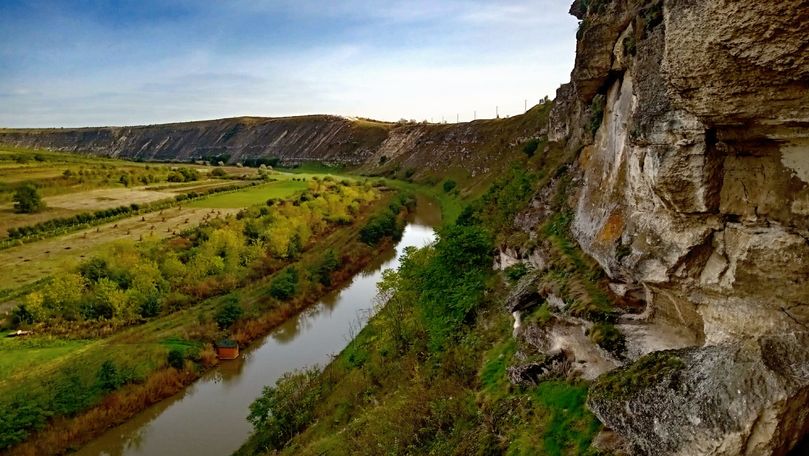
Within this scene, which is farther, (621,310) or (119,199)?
(119,199)

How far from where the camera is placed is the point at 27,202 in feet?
169

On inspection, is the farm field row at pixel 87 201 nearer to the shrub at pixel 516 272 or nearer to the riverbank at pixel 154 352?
the riverbank at pixel 154 352

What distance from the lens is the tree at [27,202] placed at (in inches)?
2026

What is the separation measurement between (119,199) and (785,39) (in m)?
69.8

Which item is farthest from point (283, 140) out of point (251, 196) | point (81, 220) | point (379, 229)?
point (379, 229)

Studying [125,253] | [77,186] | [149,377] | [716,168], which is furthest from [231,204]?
[716,168]

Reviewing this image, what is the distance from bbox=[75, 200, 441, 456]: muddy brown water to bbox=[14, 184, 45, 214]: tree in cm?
3601

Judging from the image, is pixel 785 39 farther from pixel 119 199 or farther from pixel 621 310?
pixel 119 199

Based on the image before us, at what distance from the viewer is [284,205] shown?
5862cm

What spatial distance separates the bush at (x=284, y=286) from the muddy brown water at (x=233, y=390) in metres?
1.69

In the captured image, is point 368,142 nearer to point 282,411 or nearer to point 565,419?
point 282,411

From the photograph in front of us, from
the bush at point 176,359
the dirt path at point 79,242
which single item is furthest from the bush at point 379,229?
the bush at point 176,359

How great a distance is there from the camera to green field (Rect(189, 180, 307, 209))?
211ft

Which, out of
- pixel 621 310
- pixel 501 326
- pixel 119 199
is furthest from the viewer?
pixel 119 199
